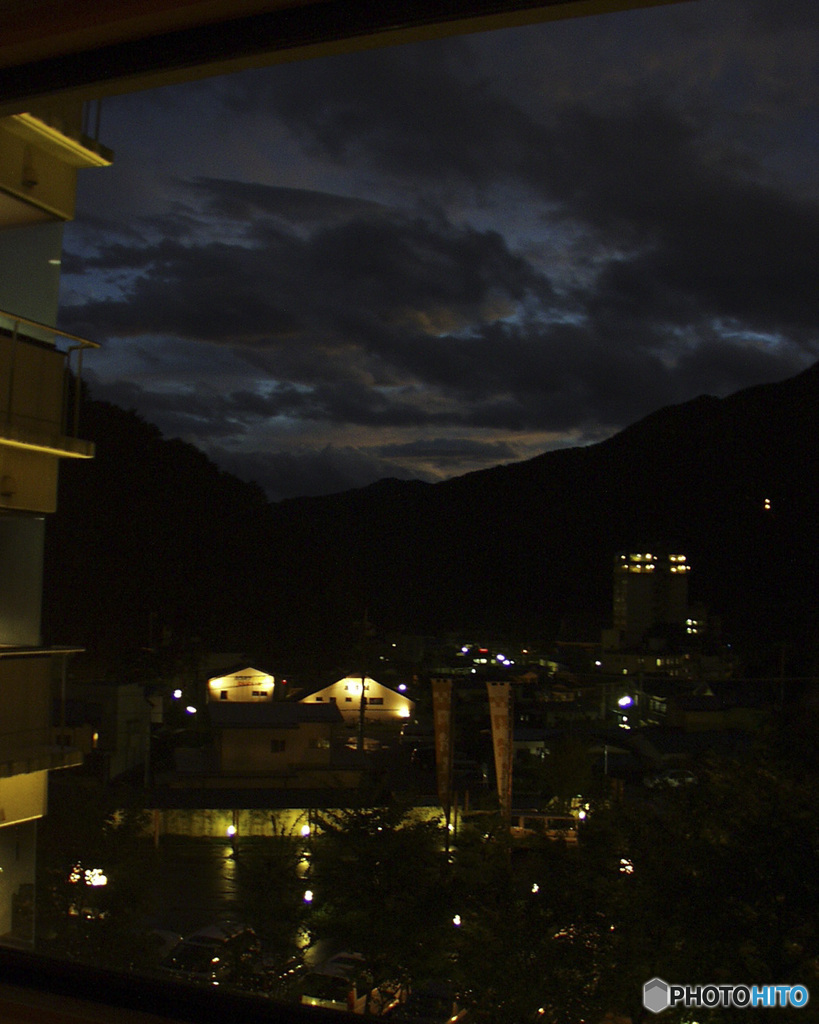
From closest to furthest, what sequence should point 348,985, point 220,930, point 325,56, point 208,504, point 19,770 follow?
1. point 325,56
2. point 19,770
3. point 348,985
4. point 220,930
5. point 208,504

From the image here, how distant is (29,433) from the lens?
1936 millimetres

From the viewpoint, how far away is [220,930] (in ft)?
11.8

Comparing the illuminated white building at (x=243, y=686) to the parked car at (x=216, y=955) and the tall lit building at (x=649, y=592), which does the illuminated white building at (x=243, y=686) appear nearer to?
the parked car at (x=216, y=955)

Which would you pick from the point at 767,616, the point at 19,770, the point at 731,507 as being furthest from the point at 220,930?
the point at 731,507

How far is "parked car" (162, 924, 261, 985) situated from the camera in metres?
3.10

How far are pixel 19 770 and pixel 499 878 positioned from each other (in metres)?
1.90

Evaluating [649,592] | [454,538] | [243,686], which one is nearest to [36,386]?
[243,686]

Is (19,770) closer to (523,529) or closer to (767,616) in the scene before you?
(767,616)

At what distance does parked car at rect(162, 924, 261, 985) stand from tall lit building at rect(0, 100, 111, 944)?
1119 millimetres

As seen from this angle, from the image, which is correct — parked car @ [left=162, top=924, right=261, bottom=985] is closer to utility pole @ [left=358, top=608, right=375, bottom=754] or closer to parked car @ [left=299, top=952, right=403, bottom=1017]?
parked car @ [left=299, top=952, right=403, bottom=1017]

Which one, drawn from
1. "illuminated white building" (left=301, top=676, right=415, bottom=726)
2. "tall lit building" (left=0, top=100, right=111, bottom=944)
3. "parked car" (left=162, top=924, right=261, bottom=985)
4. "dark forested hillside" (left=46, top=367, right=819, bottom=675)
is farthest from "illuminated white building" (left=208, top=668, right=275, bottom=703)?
"tall lit building" (left=0, top=100, right=111, bottom=944)

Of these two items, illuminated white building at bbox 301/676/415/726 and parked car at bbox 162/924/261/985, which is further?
illuminated white building at bbox 301/676/415/726

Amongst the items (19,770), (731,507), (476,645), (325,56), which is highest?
(731,507)
